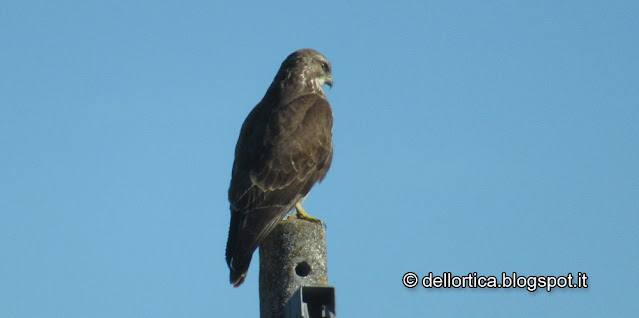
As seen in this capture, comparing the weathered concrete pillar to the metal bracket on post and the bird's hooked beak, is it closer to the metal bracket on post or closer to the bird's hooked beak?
the metal bracket on post

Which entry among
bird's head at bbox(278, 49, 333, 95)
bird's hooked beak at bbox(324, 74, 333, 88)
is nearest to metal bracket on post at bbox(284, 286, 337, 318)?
bird's head at bbox(278, 49, 333, 95)

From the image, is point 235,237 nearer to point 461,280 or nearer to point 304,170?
point 304,170

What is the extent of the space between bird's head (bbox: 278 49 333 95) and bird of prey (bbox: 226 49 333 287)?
0.05ft

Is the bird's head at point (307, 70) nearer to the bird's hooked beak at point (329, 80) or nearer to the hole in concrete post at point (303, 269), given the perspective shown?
the bird's hooked beak at point (329, 80)

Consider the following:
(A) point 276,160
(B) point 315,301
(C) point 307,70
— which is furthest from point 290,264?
(C) point 307,70

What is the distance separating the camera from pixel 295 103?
9227 millimetres

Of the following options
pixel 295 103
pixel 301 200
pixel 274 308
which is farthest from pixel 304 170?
pixel 274 308

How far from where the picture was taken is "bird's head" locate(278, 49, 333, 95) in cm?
993

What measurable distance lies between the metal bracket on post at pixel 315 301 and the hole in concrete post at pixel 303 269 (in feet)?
1.33

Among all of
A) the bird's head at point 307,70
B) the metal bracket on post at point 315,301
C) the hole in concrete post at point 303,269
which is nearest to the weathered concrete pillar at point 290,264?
the hole in concrete post at point 303,269

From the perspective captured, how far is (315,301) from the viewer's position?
20.3 feet

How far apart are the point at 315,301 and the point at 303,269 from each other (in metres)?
0.49

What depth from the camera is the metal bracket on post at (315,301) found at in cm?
608

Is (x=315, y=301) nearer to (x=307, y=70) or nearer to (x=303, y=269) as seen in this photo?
(x=303, y=269)
